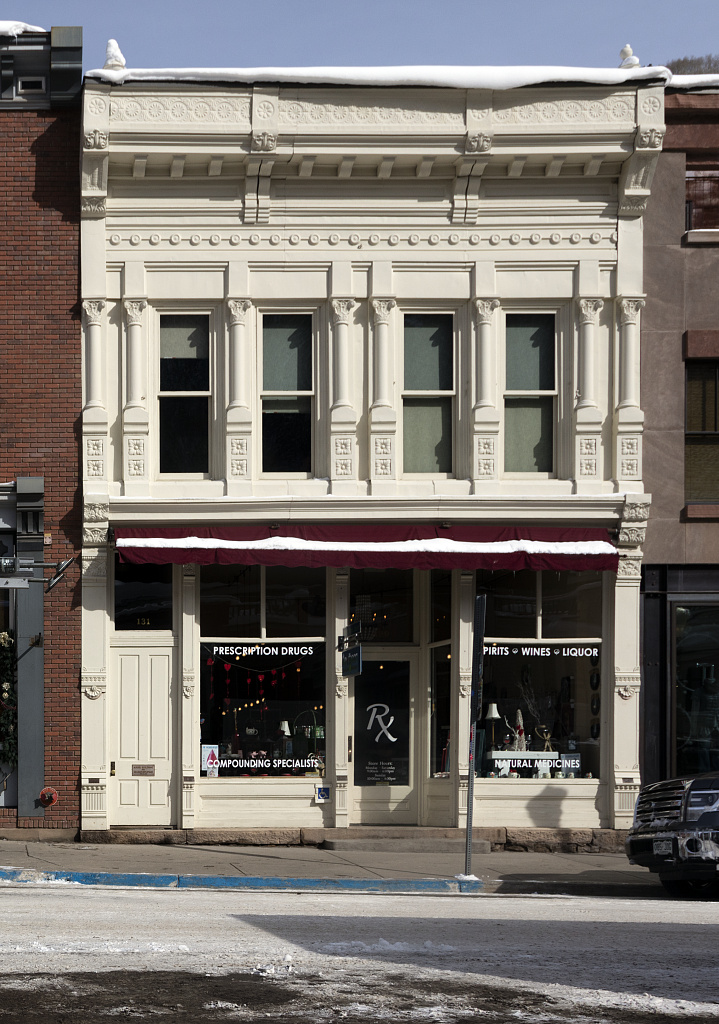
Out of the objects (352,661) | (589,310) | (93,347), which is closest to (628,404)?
(589,310)

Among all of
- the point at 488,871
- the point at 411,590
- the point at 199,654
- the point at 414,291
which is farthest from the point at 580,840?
the point at 414,291

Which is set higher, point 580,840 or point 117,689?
point 117,689

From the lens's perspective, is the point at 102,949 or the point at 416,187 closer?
the point at 102,949

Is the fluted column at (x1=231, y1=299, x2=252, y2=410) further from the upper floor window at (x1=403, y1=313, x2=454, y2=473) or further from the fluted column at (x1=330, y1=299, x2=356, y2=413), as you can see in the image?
the upper floor window at (x1=403, y1=313, x2=454, y2=473)

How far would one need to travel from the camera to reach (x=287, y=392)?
17.8m

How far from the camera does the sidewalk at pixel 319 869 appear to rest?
14.2 meters

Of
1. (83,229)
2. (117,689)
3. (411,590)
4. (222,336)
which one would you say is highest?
(83,229)

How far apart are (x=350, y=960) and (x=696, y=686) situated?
10.2 m

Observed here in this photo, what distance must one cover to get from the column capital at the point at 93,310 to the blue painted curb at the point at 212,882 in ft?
24.0

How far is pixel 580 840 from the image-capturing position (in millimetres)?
17344

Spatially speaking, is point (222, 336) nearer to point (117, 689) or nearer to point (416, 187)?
point (416, 187)

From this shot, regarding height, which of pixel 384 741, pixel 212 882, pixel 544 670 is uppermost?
pixel 544 670

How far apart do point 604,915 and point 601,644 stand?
21.4ft

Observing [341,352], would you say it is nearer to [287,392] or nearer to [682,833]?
[287,392]
